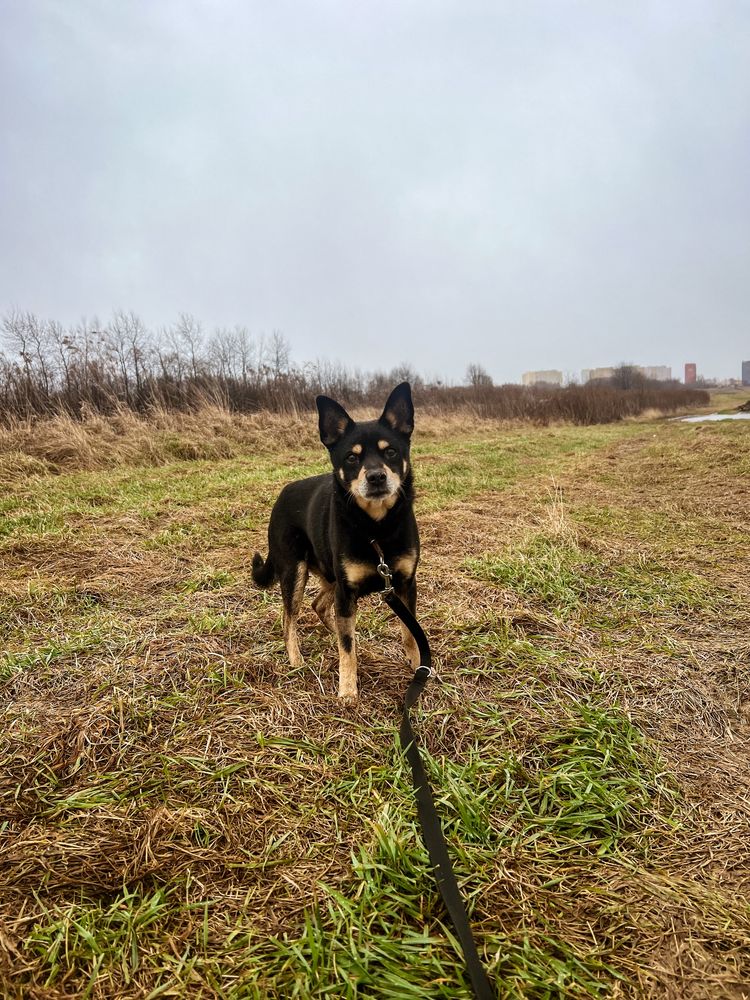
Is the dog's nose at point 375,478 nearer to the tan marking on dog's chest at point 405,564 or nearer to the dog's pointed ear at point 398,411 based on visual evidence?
the tan marking on dog's chest at point 405,564

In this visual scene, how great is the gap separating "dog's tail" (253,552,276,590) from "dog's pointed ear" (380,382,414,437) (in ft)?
4.31

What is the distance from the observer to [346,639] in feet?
9.17

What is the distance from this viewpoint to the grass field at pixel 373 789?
1483 millimetres

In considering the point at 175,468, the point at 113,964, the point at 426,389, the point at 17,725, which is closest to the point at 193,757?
the point at 113,964

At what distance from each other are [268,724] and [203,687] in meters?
0.48

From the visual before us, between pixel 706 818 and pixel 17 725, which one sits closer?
pixel 706 818

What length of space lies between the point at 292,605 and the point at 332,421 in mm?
1226

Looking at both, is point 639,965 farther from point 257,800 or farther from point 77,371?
point 77,371

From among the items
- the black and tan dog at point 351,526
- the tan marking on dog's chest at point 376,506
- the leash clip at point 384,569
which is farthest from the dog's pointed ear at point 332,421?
the leash clip at point 384,569

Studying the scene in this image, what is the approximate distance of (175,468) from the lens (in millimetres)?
11258

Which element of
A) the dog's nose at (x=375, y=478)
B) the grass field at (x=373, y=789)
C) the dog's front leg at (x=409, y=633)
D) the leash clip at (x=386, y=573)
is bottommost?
the grass field at (x=373, y=789)

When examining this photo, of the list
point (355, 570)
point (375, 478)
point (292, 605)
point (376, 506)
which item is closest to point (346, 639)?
point (355, 570)

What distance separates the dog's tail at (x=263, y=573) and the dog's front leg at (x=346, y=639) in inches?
34.4

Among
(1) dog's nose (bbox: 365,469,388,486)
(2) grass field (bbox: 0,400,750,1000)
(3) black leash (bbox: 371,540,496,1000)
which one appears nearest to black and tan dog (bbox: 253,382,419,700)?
(1) dog's nose (bbox: 365,469,388,486)
